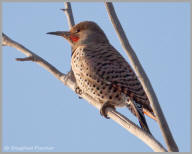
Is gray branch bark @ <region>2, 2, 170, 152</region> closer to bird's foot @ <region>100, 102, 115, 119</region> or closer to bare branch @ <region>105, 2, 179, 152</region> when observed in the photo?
bird's foot @ <region>100, 102, 115, 119</region>

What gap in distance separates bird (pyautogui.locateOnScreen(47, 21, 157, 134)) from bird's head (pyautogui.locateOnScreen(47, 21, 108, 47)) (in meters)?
0.07

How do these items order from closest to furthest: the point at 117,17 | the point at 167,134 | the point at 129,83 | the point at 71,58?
the point at 167,134 → the point at 117,17 → the point at 129,83 → the point at 71,58

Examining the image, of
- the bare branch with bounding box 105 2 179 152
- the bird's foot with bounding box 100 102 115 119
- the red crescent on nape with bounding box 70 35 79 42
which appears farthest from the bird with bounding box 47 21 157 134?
the bare branch with bounding box 105 2 179 152

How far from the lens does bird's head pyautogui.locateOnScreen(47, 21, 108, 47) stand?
6.87 metres

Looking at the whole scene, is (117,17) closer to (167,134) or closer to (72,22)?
(167,134)

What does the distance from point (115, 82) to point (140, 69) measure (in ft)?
7.92

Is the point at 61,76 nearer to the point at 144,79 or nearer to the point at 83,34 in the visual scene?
the point at 83,34

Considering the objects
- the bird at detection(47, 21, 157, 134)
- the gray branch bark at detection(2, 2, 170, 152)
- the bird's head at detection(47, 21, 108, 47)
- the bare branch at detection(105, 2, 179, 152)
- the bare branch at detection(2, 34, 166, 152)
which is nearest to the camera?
the bare branch at detection(105, 2, 179, 152)

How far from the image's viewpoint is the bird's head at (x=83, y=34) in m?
6.87

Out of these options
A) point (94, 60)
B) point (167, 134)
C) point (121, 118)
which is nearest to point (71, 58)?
point (94, 60)

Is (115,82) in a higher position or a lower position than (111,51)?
lower

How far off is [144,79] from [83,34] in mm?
3501

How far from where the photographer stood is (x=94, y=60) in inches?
247

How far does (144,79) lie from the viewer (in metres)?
3.54
